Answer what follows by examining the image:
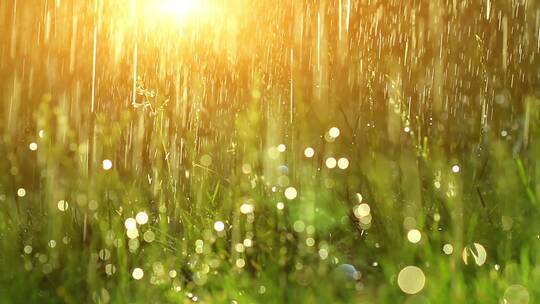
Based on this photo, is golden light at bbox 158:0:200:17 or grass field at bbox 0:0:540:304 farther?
golden light at bbox 158:0:200:17

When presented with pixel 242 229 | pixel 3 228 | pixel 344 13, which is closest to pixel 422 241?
pixel 242 229

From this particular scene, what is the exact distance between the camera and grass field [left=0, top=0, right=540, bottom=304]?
178 cm

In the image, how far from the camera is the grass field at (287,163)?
5.82 feet

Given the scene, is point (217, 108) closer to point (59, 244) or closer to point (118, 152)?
point (118, 152)

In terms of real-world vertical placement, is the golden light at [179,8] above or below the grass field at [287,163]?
above

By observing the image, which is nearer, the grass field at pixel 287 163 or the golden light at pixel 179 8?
the grass field at pixel 287 163

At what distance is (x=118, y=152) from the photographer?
2838 millimetres

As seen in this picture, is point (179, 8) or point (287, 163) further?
point (179, 8)

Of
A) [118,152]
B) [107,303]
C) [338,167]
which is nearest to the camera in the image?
[107,303]

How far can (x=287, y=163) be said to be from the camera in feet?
7.61

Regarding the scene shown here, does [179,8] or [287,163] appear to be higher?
[179,8]

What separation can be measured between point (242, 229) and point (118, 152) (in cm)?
95

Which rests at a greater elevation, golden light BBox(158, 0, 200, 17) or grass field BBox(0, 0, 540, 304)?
golden light BBox(158, 0, 200, 17)

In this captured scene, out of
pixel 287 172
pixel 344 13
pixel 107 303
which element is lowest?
pixel 107 303
